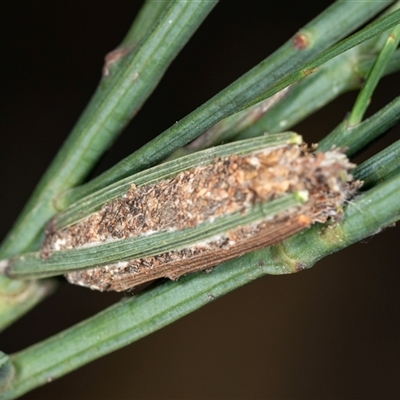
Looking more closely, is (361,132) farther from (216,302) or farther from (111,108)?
(216,302)

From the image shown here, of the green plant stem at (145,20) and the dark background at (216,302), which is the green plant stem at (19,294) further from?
the dark background at (216,302)

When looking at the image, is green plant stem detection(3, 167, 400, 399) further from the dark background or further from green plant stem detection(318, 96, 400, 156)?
the dark background

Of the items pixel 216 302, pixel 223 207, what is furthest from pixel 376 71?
pixel 216 302

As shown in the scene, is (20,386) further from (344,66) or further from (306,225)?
(344,66)

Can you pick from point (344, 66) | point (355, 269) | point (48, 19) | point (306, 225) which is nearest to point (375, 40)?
point (344, 66)

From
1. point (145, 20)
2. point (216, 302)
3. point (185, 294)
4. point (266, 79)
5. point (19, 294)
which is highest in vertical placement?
point (216, 302)

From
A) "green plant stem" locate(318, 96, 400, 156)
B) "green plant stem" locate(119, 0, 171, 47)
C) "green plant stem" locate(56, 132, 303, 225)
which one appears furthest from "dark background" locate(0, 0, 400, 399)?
"green plant stem" locate(318, 96, 400, 156)
